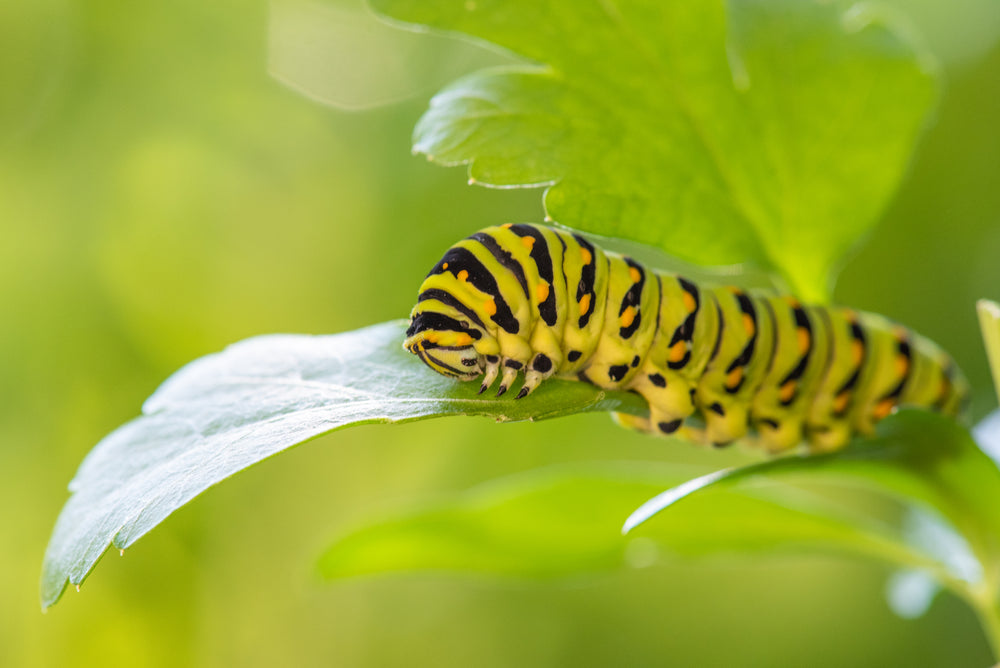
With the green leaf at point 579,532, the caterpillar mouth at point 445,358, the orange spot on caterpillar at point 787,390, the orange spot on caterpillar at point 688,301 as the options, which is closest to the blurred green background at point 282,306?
the green leaf at point 579,532

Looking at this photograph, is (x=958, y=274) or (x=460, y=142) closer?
(x=460, y=142)

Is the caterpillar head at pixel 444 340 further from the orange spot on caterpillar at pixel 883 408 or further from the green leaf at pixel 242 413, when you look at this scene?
the orange spot on caterpillar at pixel 883 408

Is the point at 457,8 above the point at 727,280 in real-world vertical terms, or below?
above

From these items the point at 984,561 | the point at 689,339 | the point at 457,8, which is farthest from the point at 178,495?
the point at 984,561

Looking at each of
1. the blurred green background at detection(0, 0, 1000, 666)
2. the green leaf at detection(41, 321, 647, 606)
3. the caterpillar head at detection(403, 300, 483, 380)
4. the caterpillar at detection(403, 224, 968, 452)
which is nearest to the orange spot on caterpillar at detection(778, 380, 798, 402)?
the caterpillar at detection(403, 224, 968, 452)

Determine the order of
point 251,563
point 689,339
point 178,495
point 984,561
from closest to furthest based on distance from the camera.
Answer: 1. point 178,495
2. point 984,561
3. point 689,339
4. point 251,563

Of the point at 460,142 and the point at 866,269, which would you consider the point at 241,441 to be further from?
the point at 866,269

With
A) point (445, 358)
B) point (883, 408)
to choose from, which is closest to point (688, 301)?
point (445, 358)
